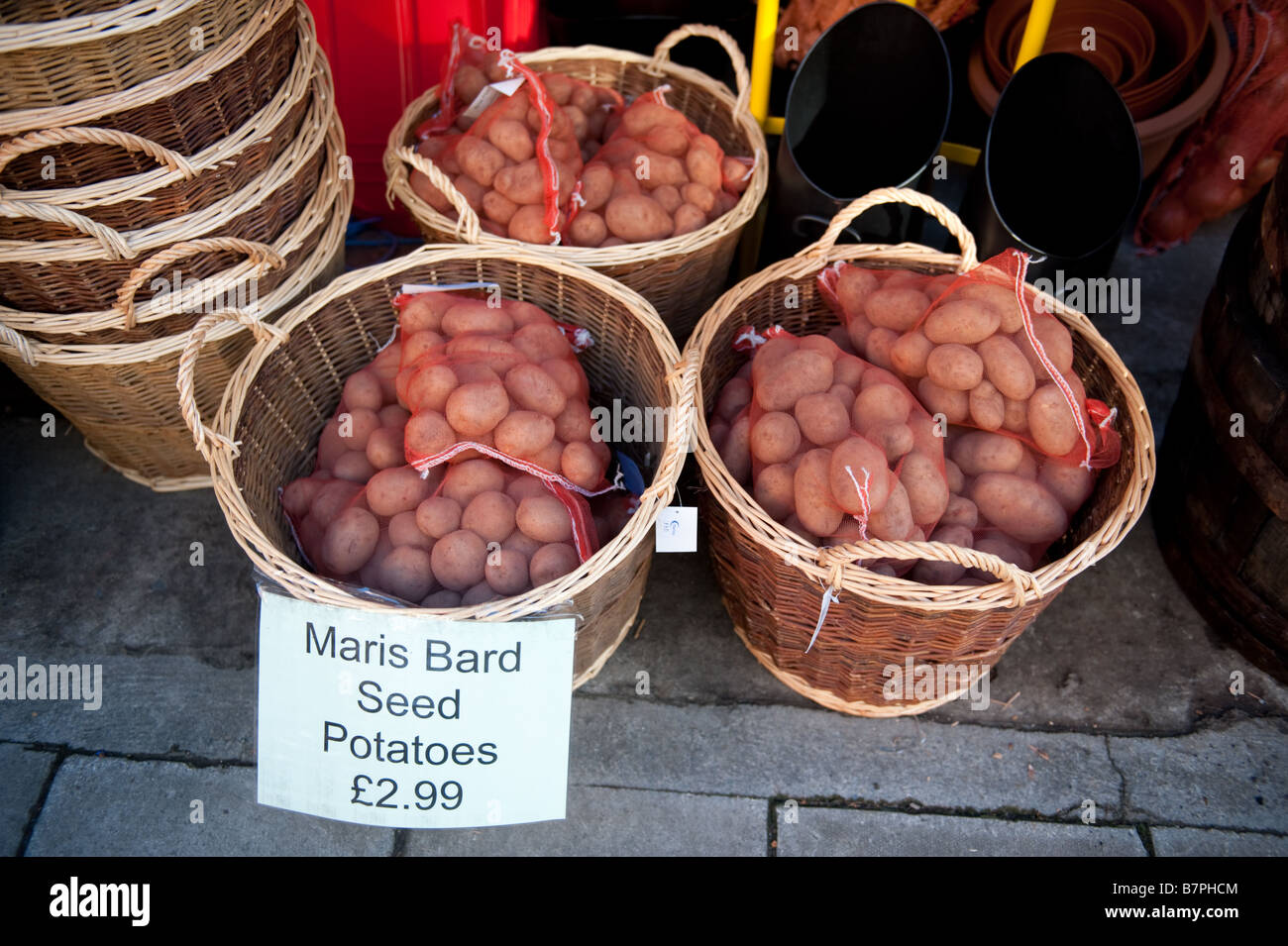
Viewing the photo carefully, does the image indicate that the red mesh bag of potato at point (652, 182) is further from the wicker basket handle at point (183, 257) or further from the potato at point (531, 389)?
the wicker basket handle at point (183, 257)

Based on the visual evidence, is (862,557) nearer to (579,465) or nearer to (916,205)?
(579,465)

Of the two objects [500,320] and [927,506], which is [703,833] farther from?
[500,320]

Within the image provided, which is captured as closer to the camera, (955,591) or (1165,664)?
(955,591)

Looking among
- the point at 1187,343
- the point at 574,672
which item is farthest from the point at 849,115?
the point at 574,672

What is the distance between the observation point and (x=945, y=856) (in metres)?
1.73

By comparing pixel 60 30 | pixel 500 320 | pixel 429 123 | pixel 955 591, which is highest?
pixel 60 30

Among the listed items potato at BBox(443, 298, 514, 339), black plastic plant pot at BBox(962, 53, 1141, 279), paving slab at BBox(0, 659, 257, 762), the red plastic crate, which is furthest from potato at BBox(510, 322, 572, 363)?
black plastic plant pot at BBox(962, 53, 1141, 279)

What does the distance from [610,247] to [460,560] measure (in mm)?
758

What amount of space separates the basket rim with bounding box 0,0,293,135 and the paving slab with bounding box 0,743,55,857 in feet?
3.81

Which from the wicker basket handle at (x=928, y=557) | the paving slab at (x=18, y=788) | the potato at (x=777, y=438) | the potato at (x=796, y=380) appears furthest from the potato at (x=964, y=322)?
the paving slab at (x=18, y=788)

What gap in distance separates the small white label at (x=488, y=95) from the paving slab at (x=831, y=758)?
1.33m

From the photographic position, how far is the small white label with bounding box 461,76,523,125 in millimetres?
2020

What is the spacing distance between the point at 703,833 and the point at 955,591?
69cm

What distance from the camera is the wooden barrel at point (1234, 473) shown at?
5.69ft
